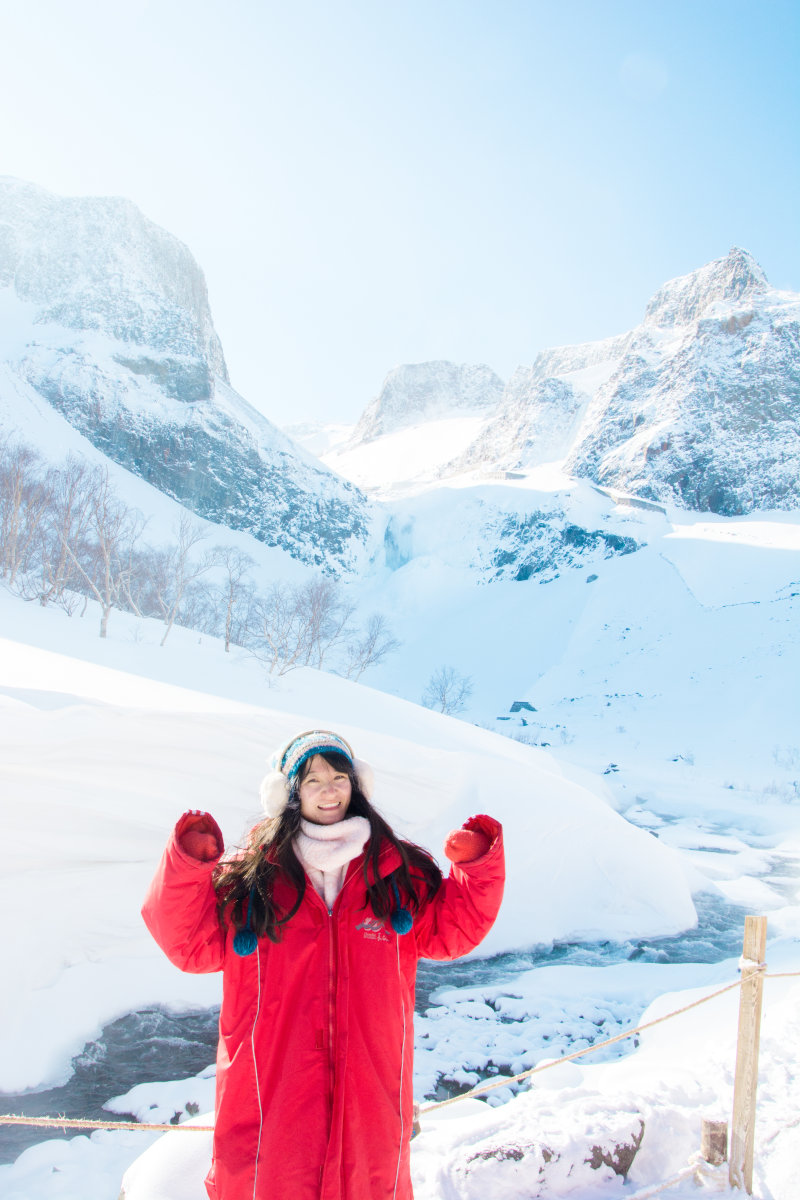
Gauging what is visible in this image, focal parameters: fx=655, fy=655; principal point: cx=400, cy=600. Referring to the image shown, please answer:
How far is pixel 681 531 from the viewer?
195 feet

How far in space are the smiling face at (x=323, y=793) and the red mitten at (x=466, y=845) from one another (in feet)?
1.19

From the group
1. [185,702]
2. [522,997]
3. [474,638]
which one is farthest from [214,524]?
[522,997]

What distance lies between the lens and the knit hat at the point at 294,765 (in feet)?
6.93

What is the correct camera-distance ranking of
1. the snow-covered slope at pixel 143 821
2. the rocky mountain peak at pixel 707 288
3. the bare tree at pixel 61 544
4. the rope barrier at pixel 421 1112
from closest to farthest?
the rope barrier at pixel 421 1112
the snow-covered slope at pixel 143 821
the bare tree at pixel 61 544
the rocky mountain peak at pixel 707 288

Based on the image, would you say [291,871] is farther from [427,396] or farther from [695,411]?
[427,396]

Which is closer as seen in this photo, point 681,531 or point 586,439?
point 681,531

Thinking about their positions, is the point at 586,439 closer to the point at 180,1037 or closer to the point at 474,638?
the point at 474,638

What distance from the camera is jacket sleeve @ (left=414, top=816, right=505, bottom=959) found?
208 centimetres

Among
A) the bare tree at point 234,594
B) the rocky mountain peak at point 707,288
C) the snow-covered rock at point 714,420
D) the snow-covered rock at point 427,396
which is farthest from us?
the snow-covered rock at point 427,396

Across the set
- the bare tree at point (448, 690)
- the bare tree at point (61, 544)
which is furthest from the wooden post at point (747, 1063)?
the bare tree at point (448, 690)

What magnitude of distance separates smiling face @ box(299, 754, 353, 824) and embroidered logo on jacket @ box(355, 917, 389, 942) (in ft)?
1.01

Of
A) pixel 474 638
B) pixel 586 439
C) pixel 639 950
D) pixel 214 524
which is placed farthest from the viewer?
pixel 586 439

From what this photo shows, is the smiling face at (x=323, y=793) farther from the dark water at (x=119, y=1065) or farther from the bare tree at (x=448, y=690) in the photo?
the bare tree at (x=448, y=690)

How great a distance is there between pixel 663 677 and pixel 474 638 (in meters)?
17.1
